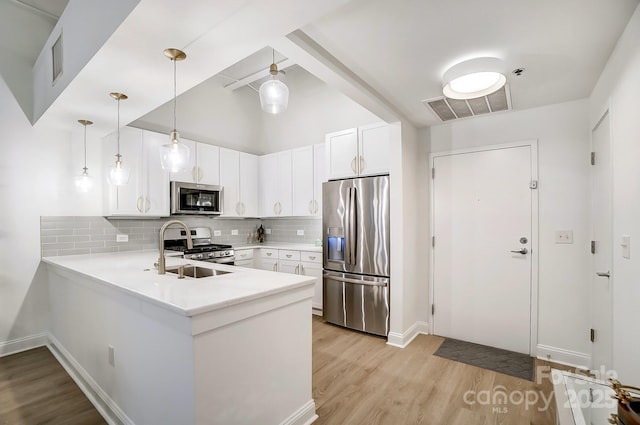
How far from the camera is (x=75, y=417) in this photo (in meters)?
2.02

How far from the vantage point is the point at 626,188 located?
1735 mm

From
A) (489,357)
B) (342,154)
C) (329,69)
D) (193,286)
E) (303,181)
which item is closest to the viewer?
(193,286)

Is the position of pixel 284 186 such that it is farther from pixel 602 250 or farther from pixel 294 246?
pixel 602 250

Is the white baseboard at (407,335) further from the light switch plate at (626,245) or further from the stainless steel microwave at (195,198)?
the stainless steel microwave at (195,198)

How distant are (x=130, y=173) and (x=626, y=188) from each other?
445 centimetres

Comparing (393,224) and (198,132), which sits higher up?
(198,132)

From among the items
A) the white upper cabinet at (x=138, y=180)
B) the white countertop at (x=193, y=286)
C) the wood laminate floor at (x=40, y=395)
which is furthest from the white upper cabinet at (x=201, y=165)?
the wood laminate floor at (x=40, y=395)

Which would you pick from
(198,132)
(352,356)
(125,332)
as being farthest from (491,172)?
(198,132)

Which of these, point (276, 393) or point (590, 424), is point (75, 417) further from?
point (590, 424)

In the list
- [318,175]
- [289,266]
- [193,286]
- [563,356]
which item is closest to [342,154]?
[318,175]

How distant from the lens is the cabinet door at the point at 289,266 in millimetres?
4230

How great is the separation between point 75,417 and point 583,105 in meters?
4.76

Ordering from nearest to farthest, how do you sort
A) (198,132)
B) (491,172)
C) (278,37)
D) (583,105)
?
(278,37)
(583,105)
(491,172)
(198,132)

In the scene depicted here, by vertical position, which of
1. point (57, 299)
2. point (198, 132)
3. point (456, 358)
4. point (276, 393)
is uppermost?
point (198, 132)
